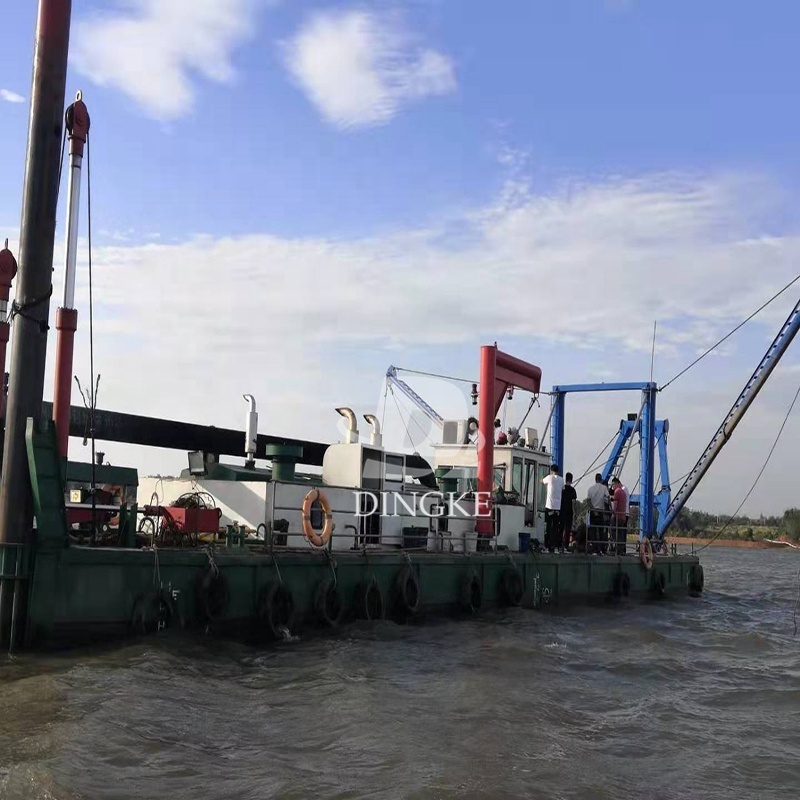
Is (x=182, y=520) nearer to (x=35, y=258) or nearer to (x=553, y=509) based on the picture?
(x=35, y=258)

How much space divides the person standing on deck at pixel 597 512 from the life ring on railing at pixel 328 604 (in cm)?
866

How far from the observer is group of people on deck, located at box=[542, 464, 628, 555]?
62.8ft

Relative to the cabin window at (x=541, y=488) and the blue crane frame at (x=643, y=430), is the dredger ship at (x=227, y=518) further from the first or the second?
the blue crane frame at (x=643, y=430)

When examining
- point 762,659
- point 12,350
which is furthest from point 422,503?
point 12,350

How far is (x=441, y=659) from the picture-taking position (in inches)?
473

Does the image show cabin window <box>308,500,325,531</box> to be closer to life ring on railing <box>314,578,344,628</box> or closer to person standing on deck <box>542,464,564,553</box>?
life ring on railing <box>314,578,344,628</box>

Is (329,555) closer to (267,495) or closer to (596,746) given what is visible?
(267,495)

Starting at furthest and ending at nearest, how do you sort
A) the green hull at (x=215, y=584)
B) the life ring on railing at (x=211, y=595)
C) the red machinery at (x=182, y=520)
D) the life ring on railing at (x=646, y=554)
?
the life ring on railing at (x=646, y=554) < the red machinery at (x=182, y=520) < the life ring on railing at (x=211, y=595) < the green hull at (x=215, y=584)

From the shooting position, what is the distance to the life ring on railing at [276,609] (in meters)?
12.1

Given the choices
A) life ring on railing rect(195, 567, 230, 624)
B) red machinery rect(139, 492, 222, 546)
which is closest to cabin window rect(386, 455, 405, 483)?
red machinery rect(139, 492, 222, 546)

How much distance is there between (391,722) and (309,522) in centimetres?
476

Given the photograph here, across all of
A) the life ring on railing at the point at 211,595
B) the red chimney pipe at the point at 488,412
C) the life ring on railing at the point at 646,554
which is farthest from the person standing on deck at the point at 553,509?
the life ring on railing at the point at 211,595

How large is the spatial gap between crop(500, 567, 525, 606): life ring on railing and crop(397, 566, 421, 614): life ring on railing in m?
3.01

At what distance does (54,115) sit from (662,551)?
77.4ft
